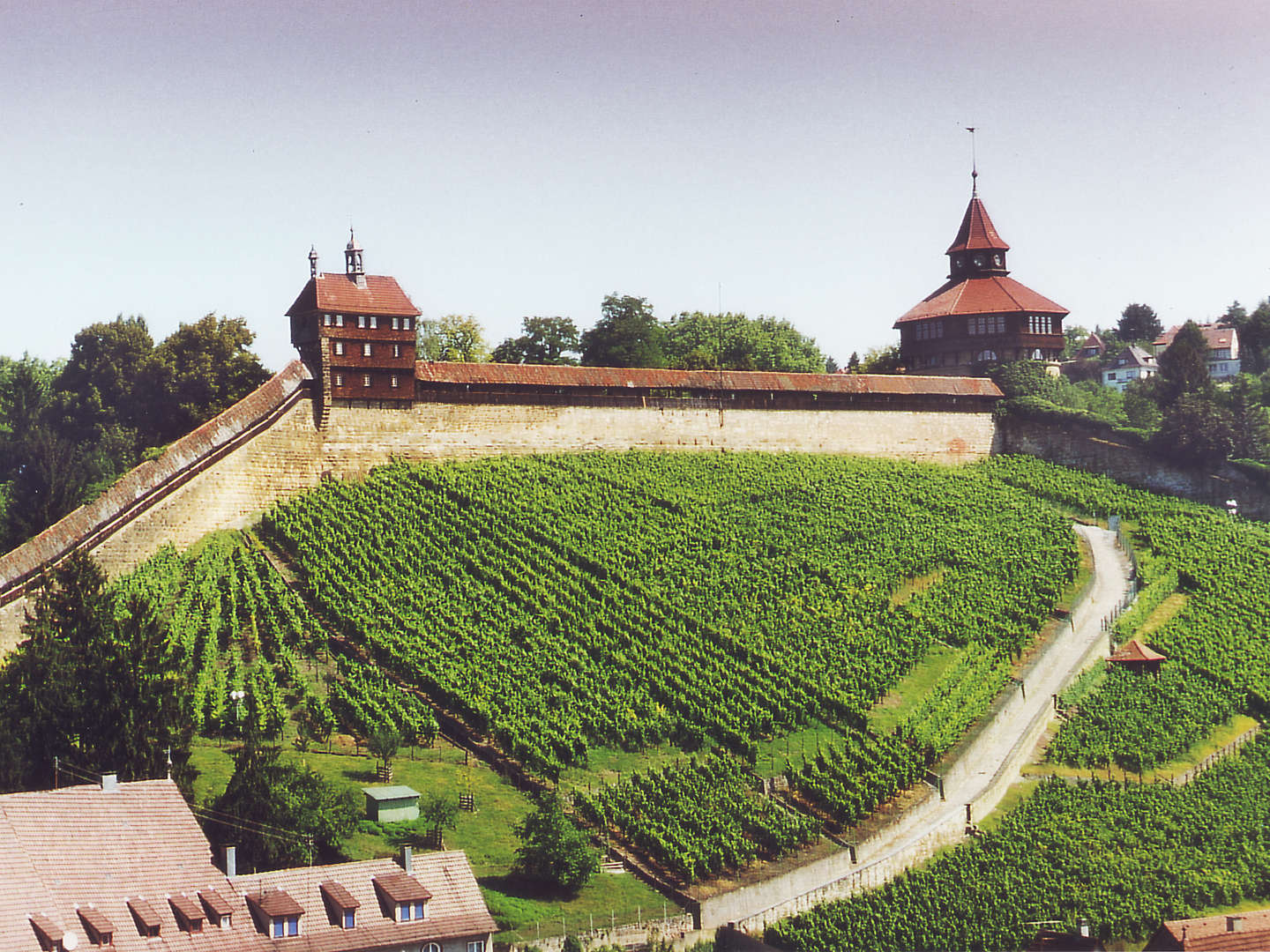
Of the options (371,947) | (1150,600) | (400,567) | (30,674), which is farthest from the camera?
(1150,600)

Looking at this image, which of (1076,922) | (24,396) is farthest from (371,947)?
(24,396)

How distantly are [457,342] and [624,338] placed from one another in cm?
765

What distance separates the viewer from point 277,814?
29.3 m

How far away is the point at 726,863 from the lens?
3259cm

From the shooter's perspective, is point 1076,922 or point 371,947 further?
point 1076,922

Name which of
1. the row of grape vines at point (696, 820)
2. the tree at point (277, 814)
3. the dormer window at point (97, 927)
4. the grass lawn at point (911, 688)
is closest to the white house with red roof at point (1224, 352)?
the grass lawn at point (911, 688)

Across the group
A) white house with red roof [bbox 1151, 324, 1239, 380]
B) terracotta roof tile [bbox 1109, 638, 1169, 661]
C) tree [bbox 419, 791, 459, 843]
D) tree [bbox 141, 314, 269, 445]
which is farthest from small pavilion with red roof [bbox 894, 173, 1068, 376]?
tree [bbox 419, 791, 459, 843]

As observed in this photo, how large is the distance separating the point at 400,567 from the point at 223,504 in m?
5.94

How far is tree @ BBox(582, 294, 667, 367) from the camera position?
213 ft

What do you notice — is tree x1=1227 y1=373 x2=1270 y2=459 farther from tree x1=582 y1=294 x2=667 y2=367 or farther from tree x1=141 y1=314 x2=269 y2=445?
tree x1=141 y1=314 x2=269 y2=445

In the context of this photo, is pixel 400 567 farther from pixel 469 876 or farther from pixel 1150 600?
pixel 1150 600

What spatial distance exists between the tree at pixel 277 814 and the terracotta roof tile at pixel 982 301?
134 ft

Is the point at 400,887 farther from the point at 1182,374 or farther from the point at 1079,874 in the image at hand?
the point at 1182,374

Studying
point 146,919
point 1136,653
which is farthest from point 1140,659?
point 146,919
